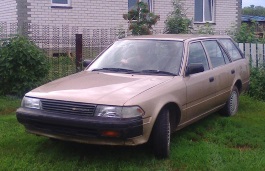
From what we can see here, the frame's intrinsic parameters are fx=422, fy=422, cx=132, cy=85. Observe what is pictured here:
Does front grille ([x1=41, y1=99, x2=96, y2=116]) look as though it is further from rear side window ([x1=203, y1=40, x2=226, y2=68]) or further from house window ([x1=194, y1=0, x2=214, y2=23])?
house window ([x1=194, y1=0, x2=214, y2=23])

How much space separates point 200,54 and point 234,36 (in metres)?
4.98

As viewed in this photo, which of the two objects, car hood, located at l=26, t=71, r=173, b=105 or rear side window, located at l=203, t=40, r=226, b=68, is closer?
car hood, located at l=26, t=71, r=173, b=105

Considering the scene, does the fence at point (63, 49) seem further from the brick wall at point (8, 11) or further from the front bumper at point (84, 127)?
the front bumper at point (84, 127)

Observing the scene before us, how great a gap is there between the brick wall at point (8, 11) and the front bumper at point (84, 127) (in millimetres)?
9114

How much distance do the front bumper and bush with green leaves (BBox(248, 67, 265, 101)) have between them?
510 centimetres

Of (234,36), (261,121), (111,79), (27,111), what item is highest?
(234,36)

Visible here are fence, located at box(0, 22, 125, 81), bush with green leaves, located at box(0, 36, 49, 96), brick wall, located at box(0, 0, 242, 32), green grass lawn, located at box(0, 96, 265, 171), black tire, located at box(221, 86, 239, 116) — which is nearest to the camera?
green grass lawn, located at box(0, 96, 265, 171)

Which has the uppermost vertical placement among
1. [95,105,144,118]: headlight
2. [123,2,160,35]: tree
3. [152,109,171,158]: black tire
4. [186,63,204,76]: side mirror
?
[123,2,160,35]: tree

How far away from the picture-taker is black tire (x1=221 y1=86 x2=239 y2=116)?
720 cm

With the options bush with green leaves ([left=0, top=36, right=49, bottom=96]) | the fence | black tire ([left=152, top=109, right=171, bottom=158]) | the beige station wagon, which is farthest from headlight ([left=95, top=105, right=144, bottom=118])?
the fence

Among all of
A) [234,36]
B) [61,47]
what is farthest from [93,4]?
[234,36]

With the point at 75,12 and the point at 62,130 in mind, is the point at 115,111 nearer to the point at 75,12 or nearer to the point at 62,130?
the point at 62,130

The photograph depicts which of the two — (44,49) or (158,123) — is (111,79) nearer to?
(158,123)

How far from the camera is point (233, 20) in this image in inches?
765
